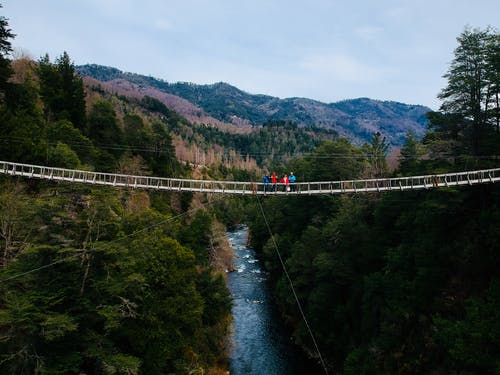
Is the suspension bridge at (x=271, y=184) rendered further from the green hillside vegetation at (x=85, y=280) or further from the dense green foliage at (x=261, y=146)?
the dense green foliage at (x=261, y=146)

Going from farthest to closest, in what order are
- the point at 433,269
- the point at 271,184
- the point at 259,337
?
the point at 259,337
the point at 433,269
the point at 271,184

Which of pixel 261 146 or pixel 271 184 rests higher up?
pixel 261 146

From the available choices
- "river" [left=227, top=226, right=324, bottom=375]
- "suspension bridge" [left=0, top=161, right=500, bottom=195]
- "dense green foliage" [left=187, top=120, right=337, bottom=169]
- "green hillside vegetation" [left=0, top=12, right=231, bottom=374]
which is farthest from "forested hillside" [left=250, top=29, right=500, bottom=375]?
"dense green foliage" [left=187, top=120, right=337, bottom=169]

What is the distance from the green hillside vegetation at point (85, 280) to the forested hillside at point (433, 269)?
9.11 meters

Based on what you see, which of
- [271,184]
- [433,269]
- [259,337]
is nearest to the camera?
[271,184]

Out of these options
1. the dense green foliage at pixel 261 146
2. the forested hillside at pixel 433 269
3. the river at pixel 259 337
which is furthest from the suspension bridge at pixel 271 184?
the dense green foliage at pixel 261 146

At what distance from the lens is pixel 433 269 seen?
20.2m

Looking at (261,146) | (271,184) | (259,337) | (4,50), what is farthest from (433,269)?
(261,146)

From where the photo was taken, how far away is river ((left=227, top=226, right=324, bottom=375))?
2514 centimetres

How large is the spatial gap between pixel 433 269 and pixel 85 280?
714 inches

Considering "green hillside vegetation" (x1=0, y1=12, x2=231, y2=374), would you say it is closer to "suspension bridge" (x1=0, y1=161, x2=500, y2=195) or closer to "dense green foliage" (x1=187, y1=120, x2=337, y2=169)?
"suspension bridge" (x1=0, y1=161, x2=500, y2=195)

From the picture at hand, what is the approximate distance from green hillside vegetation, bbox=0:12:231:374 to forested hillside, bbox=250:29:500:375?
9.11m

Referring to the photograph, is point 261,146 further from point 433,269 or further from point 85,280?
point 85,280

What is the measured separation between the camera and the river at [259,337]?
25141 mm
